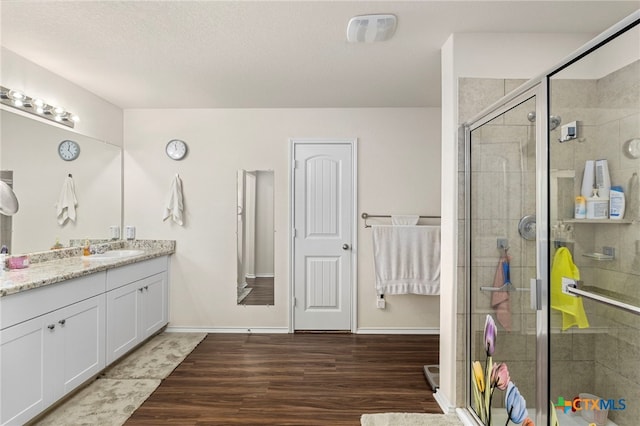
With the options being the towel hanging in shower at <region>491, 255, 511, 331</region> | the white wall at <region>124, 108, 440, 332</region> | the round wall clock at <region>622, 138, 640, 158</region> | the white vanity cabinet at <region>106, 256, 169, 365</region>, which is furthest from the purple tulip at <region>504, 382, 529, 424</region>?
the white vanity cabinet at <region>106, 256, 169, 365</region>

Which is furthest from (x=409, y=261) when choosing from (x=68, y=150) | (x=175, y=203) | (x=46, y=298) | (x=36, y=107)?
(x=36, y=107)

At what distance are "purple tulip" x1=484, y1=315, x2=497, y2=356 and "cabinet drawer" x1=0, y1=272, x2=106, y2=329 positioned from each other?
2.63 metres

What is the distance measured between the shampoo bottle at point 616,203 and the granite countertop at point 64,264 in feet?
10.0

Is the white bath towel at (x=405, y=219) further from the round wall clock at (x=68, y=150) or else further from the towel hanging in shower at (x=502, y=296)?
the round wall clock at (x=68, y=150)

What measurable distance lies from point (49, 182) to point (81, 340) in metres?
1.37

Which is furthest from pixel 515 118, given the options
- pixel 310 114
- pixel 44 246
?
pixel 44 246

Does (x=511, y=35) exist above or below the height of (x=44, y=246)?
above

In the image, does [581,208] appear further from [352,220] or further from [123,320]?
[123,320]

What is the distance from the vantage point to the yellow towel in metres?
1.66

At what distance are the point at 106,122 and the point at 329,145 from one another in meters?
2.29

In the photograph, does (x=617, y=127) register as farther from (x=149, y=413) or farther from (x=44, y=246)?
(x=44, y=246)

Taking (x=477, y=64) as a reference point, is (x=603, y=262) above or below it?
below

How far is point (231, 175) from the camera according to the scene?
13.3 ft

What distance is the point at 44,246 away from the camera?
3023mm
